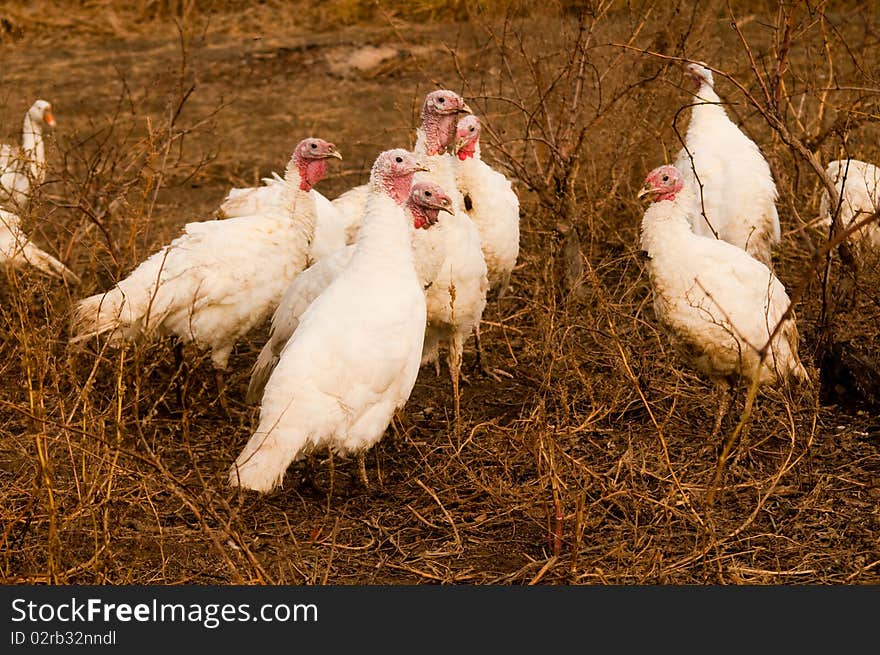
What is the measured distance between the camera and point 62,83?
11805 millimetres

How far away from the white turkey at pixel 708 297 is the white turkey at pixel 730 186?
746 millimetres

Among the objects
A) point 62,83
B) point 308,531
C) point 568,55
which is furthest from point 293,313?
point 62,83

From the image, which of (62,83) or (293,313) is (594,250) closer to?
(293,313)

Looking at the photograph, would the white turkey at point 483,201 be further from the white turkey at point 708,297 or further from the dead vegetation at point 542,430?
the white turkey at point 708,297

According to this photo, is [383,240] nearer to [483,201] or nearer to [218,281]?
[218,281]

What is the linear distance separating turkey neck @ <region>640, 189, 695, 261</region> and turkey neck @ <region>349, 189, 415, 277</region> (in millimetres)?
1125

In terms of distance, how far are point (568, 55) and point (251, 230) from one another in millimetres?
1987

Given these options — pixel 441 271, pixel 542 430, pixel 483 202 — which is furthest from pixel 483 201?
pixel 542 430

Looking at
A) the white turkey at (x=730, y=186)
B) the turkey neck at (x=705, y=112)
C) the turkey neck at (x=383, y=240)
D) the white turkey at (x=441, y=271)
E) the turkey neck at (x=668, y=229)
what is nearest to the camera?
the turkey neck at (x=383, y=240)

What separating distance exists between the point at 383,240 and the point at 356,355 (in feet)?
1.70

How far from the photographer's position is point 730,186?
622 cm

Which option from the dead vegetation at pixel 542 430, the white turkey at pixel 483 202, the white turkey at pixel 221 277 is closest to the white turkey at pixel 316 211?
the white turkey at pixel 221 277

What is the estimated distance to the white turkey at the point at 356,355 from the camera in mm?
4551

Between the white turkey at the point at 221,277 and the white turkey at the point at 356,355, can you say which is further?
the white turkey at the point at 221,277
